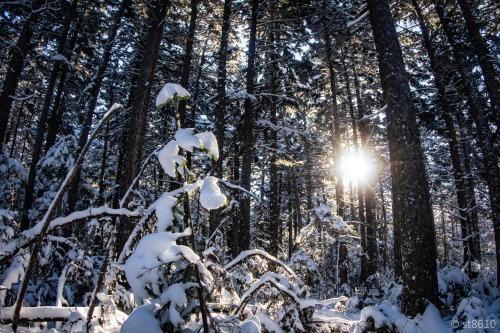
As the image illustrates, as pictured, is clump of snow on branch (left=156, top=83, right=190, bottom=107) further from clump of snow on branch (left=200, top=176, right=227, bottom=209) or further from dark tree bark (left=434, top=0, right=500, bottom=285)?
dark tree bark (left=434, top=0, right=500, bottom=285)

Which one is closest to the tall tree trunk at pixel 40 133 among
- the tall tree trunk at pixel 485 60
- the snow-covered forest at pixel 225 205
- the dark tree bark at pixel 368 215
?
the snow-covered forest at pixel 225 205

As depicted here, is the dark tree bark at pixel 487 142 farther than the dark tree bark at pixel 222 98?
No

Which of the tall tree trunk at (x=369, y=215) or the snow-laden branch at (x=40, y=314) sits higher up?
the tall tree trunk at (x=369, y=215)

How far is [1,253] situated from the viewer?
103 inches

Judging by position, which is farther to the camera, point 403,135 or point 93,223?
point 403,135

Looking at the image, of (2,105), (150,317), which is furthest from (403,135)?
(2,105)

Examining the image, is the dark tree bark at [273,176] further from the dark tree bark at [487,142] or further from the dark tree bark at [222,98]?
the dark tree bark at [487,142]

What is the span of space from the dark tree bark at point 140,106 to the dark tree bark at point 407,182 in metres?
6.39

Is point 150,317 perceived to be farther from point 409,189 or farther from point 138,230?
point 409,189

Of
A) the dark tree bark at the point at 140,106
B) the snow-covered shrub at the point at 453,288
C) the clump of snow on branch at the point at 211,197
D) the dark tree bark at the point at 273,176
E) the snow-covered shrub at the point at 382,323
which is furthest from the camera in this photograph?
the dark tree bark at the point at 273,176

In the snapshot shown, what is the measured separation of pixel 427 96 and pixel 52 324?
20.5m

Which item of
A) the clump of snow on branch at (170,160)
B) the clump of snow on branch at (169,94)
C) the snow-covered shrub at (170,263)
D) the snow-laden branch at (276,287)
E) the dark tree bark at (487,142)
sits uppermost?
the dark tree bark at (487,142)

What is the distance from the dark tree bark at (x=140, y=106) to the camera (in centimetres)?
802

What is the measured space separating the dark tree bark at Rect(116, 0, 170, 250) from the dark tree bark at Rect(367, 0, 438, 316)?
252 inches
